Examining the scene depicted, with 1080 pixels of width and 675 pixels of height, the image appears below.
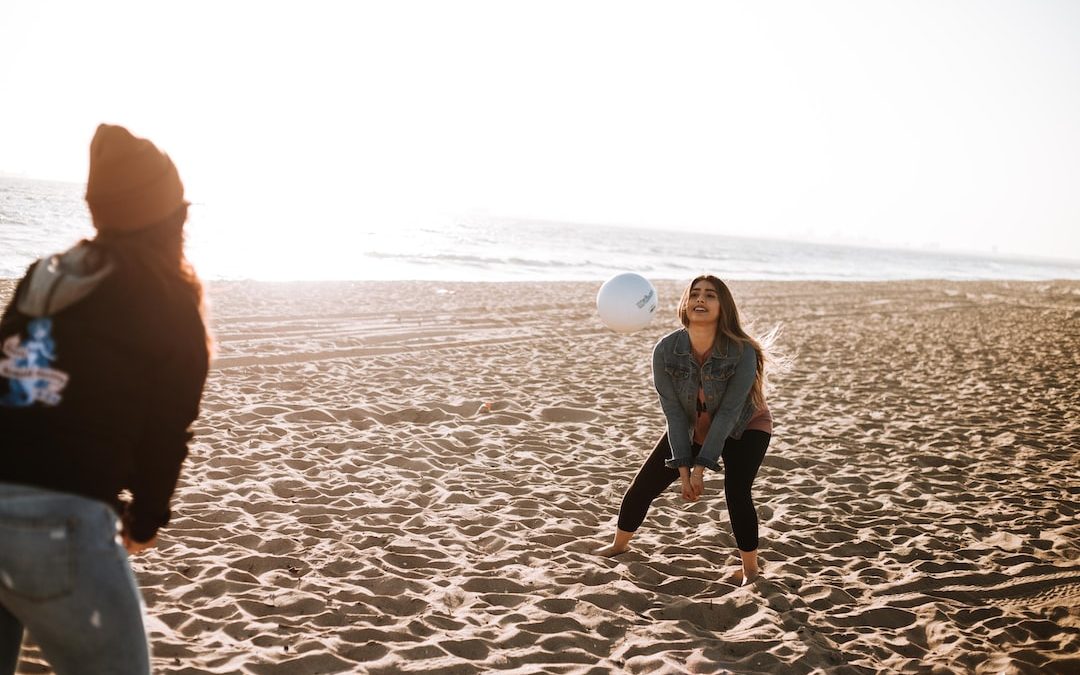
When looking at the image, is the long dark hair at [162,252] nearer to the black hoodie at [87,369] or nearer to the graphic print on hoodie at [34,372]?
the black hoodie at [87,369]

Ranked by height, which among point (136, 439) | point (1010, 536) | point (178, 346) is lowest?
point (1010, 536)

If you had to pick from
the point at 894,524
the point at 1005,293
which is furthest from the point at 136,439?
the point at 1005,293

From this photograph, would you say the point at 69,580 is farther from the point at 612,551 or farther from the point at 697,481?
the point at 612,551

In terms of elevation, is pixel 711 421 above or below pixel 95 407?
below

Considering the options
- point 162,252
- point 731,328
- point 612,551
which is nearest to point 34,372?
point 162,252

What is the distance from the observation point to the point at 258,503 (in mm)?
5242

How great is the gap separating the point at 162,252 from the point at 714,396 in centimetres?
311

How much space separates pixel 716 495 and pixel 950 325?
13898mm

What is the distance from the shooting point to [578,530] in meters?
5.14

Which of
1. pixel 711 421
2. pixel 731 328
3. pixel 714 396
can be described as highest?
pixel 731 328

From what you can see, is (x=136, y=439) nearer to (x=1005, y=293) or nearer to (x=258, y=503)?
(x=258, y=503)

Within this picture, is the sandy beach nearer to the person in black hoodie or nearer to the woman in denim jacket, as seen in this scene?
the woman in denim jacket

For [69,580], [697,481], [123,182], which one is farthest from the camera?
[697,481]

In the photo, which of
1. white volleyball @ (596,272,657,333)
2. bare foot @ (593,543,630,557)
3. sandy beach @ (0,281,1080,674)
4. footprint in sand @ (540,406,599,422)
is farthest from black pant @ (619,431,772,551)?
footprint in sand @ (540,406,599,422)
